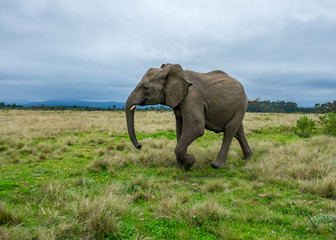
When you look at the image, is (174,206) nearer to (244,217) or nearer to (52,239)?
(244,217)

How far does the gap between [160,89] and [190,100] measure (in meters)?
0.92

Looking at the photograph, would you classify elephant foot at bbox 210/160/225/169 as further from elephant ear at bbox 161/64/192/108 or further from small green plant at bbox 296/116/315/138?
small green plant at bbox 296/116/315/138

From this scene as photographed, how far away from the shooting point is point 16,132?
529 inches

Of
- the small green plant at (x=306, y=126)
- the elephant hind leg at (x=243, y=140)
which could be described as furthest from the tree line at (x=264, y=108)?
the elephant hind leg at (x=243, y=140)

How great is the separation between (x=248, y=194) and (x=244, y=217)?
142 cm

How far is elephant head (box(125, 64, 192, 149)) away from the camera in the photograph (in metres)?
6.36

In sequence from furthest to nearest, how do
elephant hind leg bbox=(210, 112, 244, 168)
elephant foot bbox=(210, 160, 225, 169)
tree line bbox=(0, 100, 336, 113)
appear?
tree line bbox=(0, 100, 336, 113)
elephant hind leg bbox=(210, 112, 244, 168)
elephant foot bbox=(210, 160, 225, 169)

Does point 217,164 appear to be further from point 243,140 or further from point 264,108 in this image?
point 264,108

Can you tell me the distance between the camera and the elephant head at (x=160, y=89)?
20.9ft

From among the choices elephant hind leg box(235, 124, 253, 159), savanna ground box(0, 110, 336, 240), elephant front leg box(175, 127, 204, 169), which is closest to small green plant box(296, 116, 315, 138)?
savanna ground box(0, 110, 336, 240)

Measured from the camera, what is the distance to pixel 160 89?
6.46 m

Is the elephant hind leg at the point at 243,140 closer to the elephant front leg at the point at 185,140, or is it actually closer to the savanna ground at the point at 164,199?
the savanna ground at the point at 164,199

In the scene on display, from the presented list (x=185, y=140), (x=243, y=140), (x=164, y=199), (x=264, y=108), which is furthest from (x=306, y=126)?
(x=264, y=108)

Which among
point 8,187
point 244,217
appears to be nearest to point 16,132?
point 8,187
